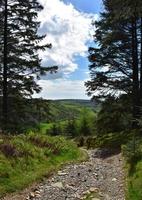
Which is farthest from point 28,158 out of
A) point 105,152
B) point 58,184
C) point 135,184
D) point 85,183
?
point 105,152

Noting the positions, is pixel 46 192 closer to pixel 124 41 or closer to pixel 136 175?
pixel 136 175

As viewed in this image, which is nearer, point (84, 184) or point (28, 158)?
→ point (84, 184)

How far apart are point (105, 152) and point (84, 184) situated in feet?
37.4

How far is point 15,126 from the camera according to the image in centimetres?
3144

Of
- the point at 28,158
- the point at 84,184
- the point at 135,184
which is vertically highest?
the point at 28,158

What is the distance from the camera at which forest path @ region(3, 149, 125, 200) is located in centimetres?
1469

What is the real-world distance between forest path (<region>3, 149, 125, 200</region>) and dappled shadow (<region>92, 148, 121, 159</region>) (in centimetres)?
482

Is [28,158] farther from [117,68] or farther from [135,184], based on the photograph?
[117,68]

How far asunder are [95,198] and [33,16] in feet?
69.1

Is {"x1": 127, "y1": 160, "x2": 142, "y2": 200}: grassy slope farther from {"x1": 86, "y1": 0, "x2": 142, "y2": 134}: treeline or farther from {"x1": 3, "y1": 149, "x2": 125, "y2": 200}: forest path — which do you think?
{"x1": 86, "y1": 0, "x2": 142, "y2": 134}: treeline

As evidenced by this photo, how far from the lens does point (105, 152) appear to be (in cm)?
2786

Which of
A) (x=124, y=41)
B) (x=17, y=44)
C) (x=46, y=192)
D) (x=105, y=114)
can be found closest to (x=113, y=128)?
(x=105, y=114)

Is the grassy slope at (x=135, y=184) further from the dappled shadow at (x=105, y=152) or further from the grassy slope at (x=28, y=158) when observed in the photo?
the dappled shadow at (x=105, y=152)

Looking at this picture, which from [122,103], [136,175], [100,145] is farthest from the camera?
[122,103]
